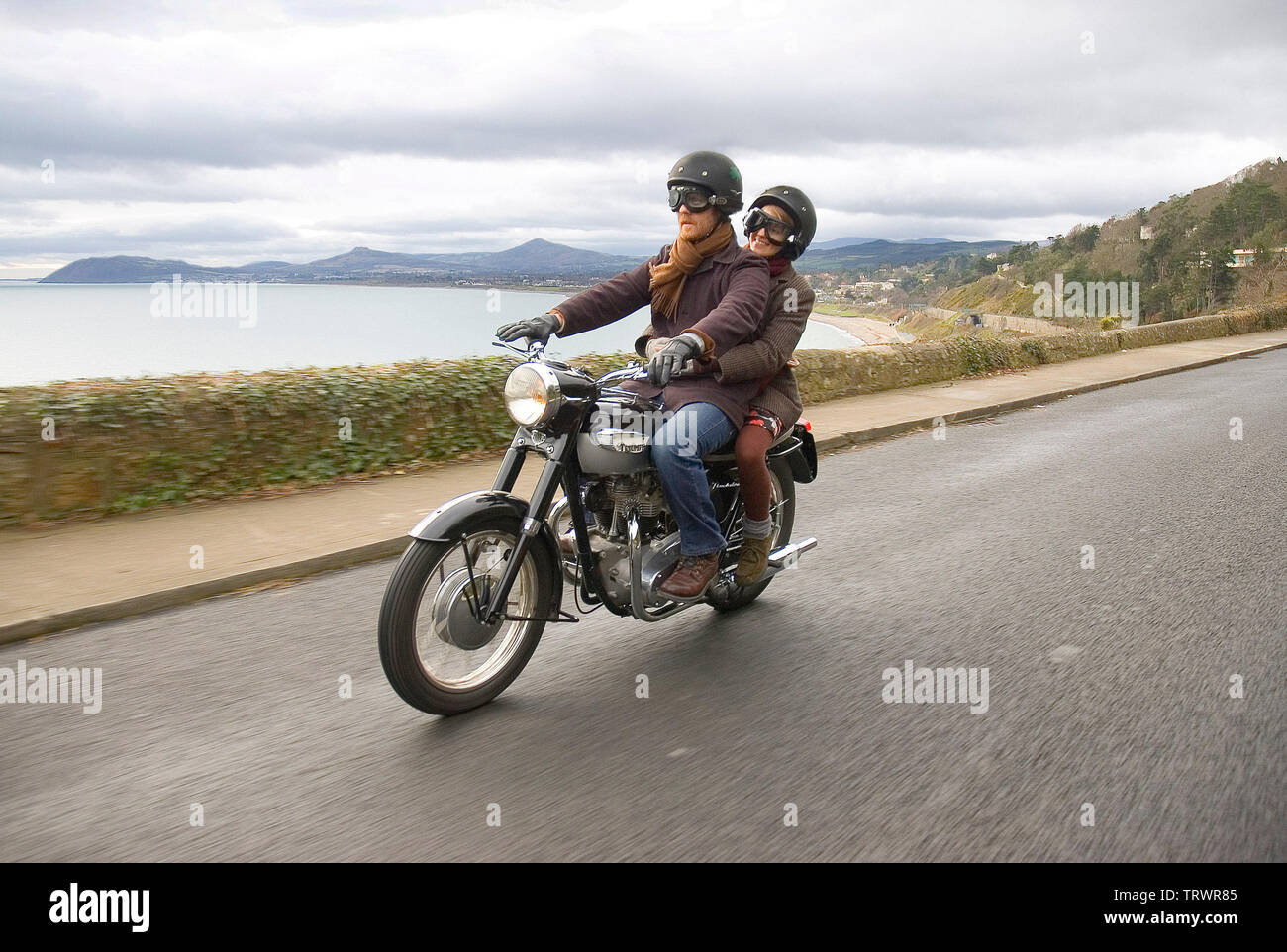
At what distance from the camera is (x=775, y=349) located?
451cm

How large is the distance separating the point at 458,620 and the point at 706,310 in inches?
67.1

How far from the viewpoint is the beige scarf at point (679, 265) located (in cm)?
440

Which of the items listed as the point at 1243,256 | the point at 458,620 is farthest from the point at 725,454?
the point at 1243,256

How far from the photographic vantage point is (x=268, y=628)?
4.94 meters

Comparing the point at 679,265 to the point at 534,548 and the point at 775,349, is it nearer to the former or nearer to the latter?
the point at 775,349

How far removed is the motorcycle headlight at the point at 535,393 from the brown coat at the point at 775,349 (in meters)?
0.88

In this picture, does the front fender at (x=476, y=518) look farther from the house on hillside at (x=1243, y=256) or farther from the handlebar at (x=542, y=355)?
the house on hillside at (x=1243, y=256)

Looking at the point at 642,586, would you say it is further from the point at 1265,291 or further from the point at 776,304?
the point at 1265,291

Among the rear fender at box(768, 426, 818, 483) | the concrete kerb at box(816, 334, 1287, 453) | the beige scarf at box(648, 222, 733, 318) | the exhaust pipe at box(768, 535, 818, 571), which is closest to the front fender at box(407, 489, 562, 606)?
the beige scarf at box(648, 222, 733, 318)

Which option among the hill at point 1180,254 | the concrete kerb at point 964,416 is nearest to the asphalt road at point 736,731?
the concrete kerb at point 964,416

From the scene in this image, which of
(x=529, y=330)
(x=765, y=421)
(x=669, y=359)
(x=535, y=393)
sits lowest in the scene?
(x=765, y=421)

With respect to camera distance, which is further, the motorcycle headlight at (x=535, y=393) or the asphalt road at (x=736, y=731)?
the motorcycle headlight at (x=535, y=393)
